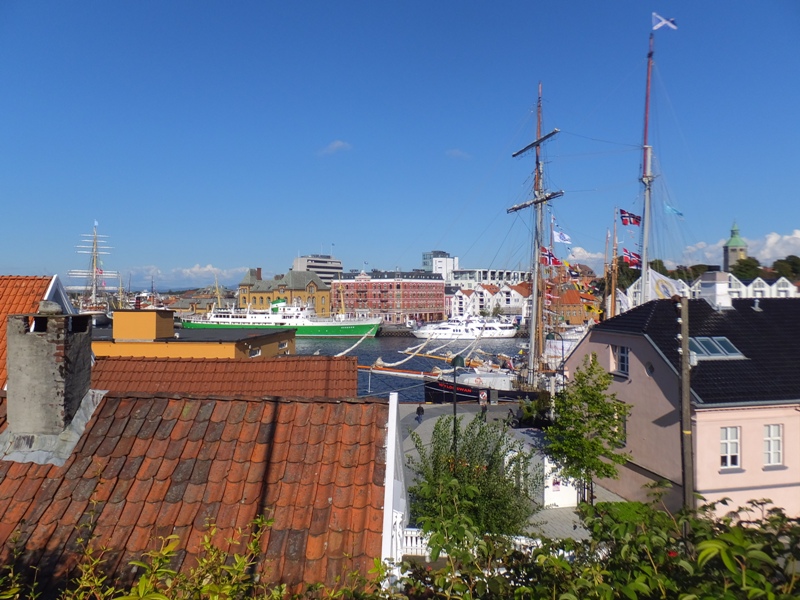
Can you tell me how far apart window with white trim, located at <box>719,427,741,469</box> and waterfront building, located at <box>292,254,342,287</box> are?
169 metres

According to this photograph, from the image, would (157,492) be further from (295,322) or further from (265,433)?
(295,322)

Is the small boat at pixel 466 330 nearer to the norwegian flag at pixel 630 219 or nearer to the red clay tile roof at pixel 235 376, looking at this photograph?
the norwegian flag at pixel 630 219

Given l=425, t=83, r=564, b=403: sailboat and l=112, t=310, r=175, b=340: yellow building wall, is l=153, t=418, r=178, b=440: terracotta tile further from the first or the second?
l=425, t=83, r=564, b=403: sailboat

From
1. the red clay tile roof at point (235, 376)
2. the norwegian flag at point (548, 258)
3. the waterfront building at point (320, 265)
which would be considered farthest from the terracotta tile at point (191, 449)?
the waterfront building at point (320, 265)

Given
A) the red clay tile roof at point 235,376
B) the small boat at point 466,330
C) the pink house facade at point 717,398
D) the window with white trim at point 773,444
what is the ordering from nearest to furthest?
the red clay tile roof at point 235,376 < the pink house facade at point 717,398 < the window with white trim at point 773,444 < the small boat at point 466,330

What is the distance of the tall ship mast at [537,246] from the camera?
113 ft

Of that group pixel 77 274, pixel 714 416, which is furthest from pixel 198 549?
pixel 77 274

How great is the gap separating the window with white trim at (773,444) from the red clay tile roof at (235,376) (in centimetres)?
1076

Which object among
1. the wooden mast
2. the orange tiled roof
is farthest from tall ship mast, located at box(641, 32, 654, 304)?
the orange tiled roof

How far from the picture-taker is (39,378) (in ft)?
16.4

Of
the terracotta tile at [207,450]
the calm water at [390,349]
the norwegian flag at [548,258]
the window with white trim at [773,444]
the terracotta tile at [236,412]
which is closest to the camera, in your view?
the terracotta tile at [207,450]

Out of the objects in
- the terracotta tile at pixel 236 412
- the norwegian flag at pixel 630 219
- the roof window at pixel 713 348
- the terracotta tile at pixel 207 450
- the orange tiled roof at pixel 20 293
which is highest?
the norwegian flag at pixel 630 219

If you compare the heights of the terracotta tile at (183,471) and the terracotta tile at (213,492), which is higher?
the terracotta tile at (183,471)

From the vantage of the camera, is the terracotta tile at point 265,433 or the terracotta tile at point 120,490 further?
the terracotta tile at point 265,433
